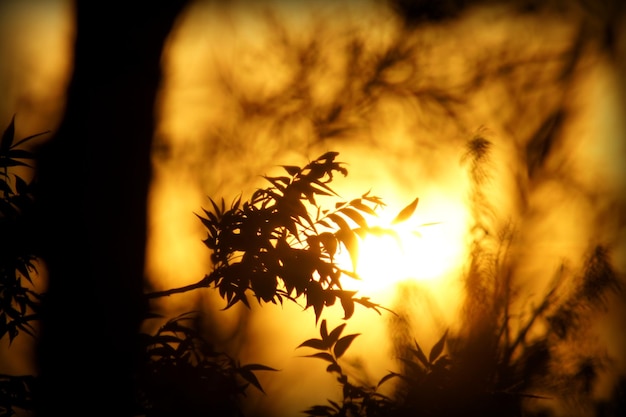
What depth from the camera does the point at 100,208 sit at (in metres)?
1.78

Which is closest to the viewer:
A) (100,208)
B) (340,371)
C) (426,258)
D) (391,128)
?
(340,371)

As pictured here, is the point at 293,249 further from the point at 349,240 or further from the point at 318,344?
the point at 318,344

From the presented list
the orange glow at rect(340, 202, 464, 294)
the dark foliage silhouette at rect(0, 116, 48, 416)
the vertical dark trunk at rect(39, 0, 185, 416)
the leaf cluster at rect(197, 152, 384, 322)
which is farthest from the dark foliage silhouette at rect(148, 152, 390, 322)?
the orange glow at rect(340, 202, 464, 294)

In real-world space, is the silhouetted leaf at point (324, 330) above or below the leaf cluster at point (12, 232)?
below

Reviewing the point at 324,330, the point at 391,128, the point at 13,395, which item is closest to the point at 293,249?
the point at 324,330

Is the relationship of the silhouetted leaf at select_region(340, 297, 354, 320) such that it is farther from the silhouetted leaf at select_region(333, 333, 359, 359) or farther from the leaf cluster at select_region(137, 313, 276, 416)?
the leaf cluster at select_region(137, 313, 276, 416)

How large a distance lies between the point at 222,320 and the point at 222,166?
82 centimetres

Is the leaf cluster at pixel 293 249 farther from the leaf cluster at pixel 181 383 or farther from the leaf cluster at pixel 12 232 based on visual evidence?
the leaf cluster at pixel 12 232

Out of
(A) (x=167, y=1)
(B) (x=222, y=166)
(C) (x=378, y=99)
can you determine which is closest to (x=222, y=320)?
(B) (x=222, y=166)

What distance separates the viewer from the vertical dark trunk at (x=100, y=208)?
1.62 m

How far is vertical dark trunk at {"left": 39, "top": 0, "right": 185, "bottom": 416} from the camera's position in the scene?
1617 millimetres

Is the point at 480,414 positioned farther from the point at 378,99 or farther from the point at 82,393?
the point at 378,99

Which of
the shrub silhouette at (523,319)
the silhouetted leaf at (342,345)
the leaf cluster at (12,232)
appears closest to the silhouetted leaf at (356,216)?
the silhouetted leaf at (342,345)

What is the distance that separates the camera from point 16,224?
1.50 m
